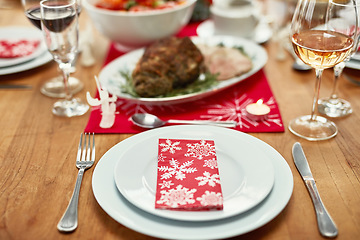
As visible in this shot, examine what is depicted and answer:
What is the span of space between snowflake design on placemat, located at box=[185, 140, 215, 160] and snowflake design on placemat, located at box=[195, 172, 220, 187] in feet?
0.24

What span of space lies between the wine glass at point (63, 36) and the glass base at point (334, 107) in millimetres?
763

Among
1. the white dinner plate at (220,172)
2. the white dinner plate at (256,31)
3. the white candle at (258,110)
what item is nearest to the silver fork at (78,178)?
the white dinner plate at (220,172)

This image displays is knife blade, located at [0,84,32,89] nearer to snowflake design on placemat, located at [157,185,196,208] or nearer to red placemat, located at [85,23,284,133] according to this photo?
red placemat, located at [85,23,284,133]

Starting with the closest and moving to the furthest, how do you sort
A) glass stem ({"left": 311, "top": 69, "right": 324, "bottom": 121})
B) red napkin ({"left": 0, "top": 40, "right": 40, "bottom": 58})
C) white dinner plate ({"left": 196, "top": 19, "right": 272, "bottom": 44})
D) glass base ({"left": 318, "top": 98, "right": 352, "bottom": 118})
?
glass stem ({"left": 311, "top": 69, "right": 324, "bottom": 121})
glass base ({"left": 318, "top": 98, "right": 352, "bottom": 118})
red napkin ({"left": 0, "top": 40, "right": 40, "bottom": 58})
white dinner plate ({"left": 196, "top": 19, "right": 272, "bottom": 44})

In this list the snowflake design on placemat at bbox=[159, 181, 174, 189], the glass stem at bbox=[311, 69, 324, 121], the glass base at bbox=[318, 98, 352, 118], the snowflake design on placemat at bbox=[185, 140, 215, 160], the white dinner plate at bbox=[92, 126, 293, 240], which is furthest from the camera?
the glass base at bbox=[318, 98, 352, 118]

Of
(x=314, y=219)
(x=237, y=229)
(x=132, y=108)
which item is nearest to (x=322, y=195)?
(x=314, y=219)

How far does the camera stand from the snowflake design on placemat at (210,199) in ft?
2.64

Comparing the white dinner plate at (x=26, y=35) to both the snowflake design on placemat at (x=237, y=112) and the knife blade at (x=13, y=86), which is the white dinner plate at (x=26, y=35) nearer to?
the knife blade at (x=13, y=86)

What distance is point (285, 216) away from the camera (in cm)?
86

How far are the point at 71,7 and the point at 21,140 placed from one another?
1.37ft

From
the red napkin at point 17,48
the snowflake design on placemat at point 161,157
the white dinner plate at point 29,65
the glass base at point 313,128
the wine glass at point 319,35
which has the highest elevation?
the wine glass at point 319,35

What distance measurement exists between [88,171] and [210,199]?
0.35 m

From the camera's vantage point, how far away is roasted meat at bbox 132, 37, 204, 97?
131cm

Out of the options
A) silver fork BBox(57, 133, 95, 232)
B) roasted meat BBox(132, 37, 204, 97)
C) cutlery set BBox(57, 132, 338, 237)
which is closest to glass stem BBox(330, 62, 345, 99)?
cutlery set BBox(57, 132, 338, 237)
